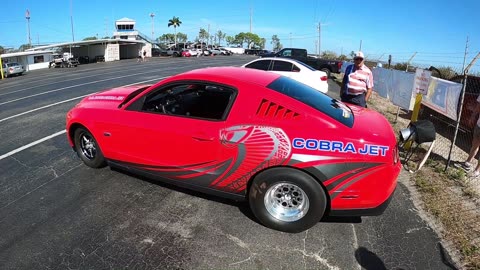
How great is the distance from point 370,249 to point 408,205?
1.29 meters

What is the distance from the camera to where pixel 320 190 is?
10.3ft

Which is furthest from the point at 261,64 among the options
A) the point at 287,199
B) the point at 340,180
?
the point at 340,180

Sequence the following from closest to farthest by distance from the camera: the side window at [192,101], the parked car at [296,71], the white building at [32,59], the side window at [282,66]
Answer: the side window at [192,101] → the parked car at [296,71] → the side window at [282,66] → the white building at [32,59]

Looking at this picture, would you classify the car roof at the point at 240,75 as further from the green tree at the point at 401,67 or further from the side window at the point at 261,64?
the green tree at the point at 401,67

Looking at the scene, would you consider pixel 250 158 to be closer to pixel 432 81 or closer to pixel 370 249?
pixel 370 249

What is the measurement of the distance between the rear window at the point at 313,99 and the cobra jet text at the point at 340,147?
1.08 ft

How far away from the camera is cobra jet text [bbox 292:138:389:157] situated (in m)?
3.05

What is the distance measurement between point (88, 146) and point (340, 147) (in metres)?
3.62

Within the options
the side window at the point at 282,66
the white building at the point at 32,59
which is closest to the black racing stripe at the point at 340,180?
the side window at the point at 282,66

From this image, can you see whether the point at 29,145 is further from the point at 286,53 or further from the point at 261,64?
the point at 286,53

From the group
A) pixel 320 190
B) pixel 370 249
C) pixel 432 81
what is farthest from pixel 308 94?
pixel 432 81

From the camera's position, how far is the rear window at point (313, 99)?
136 inches

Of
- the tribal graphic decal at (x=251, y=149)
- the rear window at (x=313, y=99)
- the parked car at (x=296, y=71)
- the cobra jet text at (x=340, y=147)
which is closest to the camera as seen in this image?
the cobra jet text at (x=340, y=147)

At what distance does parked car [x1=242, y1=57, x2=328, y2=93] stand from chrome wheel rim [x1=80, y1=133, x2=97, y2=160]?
6779 millimetres
